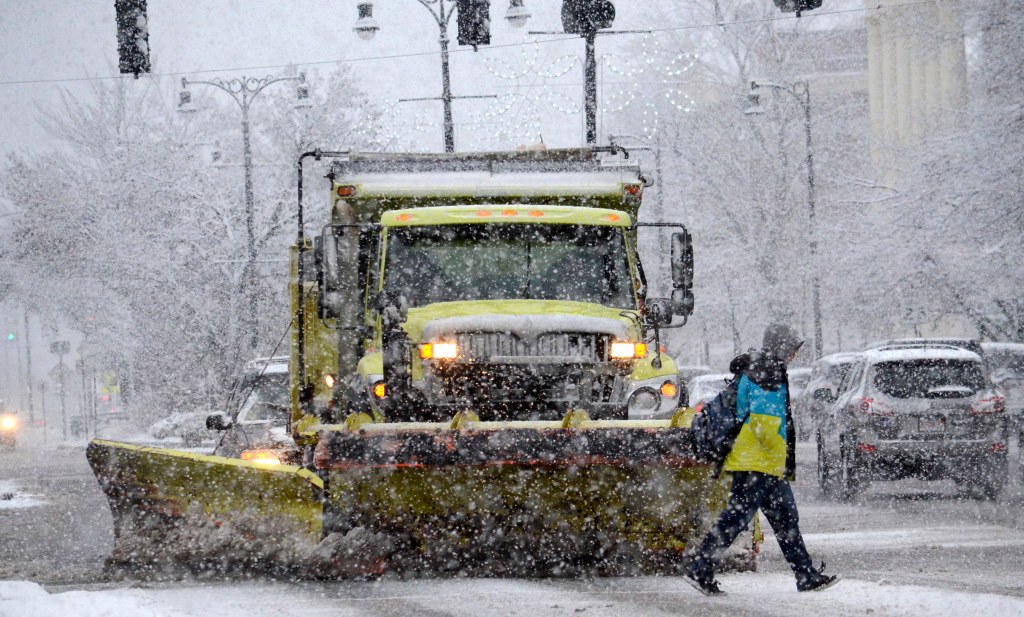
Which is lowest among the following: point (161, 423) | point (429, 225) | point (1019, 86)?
point (161, 423)

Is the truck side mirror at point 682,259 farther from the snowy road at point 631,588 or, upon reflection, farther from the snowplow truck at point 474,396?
the snowy road at point 631,588

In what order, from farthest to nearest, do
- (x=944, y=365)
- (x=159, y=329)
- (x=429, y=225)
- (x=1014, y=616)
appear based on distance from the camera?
(x=159, y=329) → (x=944, y=365) → (x=429, y=225) → (x=1014, y=616)

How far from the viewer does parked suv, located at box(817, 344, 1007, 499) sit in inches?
630

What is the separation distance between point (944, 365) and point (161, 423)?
22266mm

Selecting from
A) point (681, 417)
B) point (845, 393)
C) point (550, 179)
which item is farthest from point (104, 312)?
point (681, 417)

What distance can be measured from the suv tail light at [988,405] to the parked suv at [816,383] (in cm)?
518

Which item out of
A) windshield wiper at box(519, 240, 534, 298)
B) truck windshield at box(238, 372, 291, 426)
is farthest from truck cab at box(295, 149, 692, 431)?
truck windshield at box(238, 372, 291, 426)

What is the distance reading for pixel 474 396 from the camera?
10.7 metres

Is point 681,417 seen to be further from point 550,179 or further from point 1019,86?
point 1019,86

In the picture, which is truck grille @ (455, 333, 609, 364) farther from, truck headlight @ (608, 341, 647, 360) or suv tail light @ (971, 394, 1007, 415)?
suv tail light @ (971, 394, 1007, 415)

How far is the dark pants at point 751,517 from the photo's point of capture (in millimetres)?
8938

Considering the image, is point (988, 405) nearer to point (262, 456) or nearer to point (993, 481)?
point (993, 481)

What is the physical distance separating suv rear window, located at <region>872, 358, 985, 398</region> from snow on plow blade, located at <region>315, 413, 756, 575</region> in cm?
690

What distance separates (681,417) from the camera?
9.69m
